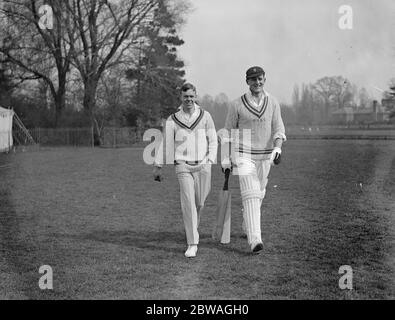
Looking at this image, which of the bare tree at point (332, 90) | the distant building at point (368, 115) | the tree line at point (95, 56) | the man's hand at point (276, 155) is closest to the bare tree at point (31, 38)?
the tree line at point (95, 56)

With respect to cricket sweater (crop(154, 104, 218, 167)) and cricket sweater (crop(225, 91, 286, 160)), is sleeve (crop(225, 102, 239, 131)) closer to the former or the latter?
cricket sweater (crop(225, 91, 286, 160))

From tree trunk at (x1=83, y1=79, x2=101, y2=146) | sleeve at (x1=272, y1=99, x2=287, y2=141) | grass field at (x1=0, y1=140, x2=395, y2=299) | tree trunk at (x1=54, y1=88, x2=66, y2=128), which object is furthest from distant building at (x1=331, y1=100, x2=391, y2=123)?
sleeve at (x1=272, y1=99, x2=287, y2=141)

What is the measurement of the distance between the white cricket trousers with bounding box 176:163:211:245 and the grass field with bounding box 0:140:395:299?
320 millimetres

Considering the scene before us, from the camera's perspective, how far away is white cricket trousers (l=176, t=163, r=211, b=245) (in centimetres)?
640

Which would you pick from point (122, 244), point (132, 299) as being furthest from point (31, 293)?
point (122, 244)

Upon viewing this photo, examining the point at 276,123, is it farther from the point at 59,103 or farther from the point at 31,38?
the point at 59,103

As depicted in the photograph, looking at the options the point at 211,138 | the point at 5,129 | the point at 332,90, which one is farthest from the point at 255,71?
the point at 5,129

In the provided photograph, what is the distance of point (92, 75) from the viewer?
44.2 meters

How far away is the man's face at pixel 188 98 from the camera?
6.49 metres

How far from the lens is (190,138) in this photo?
259 inches

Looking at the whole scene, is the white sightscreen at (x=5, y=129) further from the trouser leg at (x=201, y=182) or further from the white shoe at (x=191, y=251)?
the white shoe at (x=191, y=251)

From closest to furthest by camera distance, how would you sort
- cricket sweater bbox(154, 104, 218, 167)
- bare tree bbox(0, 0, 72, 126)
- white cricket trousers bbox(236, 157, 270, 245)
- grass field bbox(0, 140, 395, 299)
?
grass field bbox(0, 140, 395, 299) < white cricket trousers bbox(236, 157, 270, 245) < cricket sweater bbox(154, 104, 218, 167) < bare tree bbox(0, 0, 72, 126)

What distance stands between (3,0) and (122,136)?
14.4 metres
